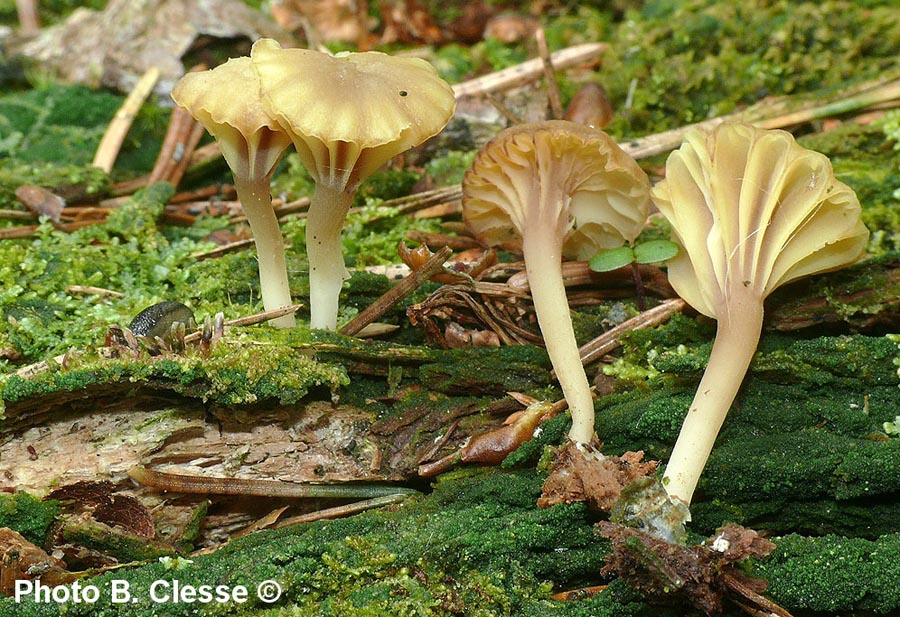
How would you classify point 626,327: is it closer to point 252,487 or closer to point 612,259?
point 612,259

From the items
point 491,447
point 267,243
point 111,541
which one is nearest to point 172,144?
point 267,243

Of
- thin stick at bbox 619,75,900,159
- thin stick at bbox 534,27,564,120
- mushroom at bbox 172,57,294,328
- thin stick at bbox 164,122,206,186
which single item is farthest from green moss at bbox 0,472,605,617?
thin stick at bbox 534,27,564,120

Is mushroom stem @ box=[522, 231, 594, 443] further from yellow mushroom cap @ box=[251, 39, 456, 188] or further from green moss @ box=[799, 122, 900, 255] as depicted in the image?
green moss @ box=[799, 122, 900, 255]

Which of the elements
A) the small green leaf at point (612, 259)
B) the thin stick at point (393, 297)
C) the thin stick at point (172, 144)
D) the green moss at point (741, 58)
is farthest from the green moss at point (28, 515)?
the green moss at point (741, 58)

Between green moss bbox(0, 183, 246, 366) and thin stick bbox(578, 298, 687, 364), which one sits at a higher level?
green moss bbox(0, 183, 246, 366)

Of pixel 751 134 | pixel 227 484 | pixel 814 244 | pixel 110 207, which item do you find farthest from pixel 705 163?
pixel 110 207

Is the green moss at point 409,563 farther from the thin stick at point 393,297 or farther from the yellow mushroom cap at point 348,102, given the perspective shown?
the yellow mushroom cap at point 348,102
